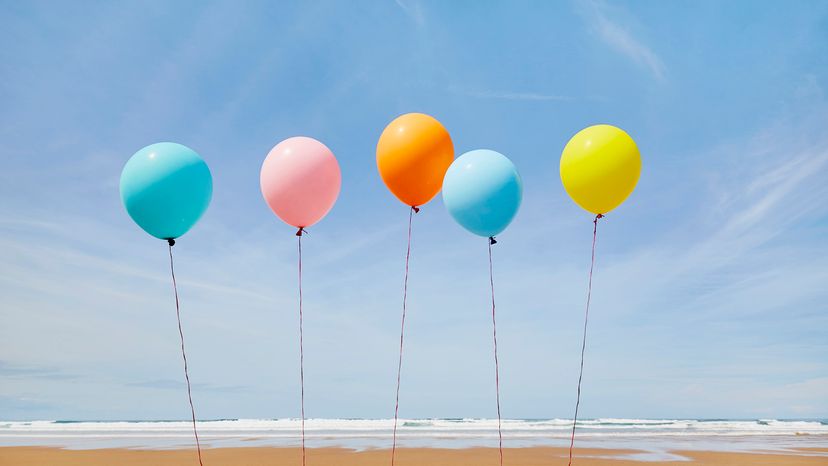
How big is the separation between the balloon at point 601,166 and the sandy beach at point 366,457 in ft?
22.9

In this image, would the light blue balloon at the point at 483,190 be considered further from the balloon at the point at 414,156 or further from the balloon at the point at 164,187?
the balloon at the point at 164,187

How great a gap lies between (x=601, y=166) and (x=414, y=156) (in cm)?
212

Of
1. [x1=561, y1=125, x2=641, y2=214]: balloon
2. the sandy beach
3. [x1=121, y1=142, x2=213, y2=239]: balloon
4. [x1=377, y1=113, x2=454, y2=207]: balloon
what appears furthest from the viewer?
the sandy beach

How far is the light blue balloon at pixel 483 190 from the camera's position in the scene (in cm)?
652

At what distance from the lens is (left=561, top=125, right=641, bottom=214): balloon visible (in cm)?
661

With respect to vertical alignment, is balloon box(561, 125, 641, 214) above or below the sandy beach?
above

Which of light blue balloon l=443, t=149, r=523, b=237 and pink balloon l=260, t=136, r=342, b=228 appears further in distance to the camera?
pink balloon l=260, t=136, r=342, b=228

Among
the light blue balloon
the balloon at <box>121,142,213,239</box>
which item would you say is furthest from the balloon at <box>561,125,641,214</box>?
the balloon at <box>121,142,213,239</box>

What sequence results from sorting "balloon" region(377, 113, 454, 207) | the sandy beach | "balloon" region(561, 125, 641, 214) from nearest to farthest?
"balloon" region(561, 125, 641, 214)
"balloon" region(377, 113, 454, 207)
the sandy beach

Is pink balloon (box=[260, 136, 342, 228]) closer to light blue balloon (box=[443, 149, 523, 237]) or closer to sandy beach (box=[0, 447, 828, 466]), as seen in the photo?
light blue balloon (box=[443, 149, 523, 237])

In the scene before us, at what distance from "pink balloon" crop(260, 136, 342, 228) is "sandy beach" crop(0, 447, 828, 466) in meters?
6.84

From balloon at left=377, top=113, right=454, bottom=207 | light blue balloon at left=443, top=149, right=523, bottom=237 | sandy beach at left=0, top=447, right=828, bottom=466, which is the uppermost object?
balloon at left=377, top=113, right=454, bottom=207

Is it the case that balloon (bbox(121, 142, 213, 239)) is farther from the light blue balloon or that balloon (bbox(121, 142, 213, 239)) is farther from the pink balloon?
the light blue balloon

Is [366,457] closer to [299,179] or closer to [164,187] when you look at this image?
[299,179]
